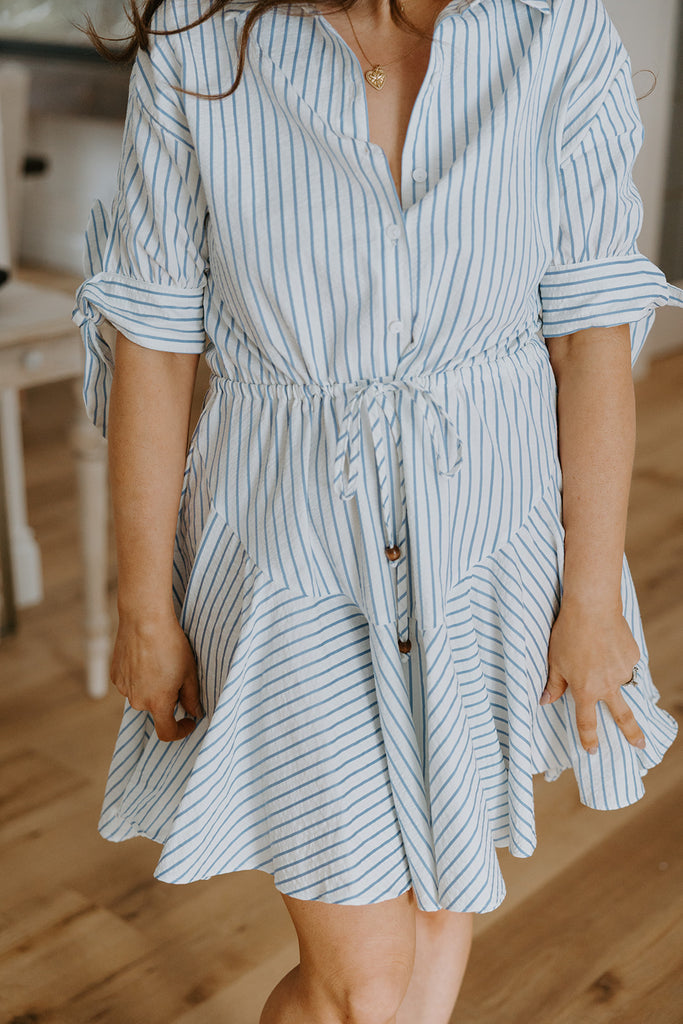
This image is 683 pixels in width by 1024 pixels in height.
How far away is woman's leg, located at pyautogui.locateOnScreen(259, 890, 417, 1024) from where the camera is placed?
87 cm

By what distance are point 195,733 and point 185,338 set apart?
327 millimetres

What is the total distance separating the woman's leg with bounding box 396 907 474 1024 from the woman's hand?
28 cm

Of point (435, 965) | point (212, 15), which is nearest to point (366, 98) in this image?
point (212, 15)

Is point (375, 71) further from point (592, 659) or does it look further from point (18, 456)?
point (18, 456)

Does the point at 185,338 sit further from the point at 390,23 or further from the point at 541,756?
the point at 541,756

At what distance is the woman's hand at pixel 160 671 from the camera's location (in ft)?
3.06

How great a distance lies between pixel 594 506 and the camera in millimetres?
917

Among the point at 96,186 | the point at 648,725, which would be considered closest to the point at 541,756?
the point at 648,725

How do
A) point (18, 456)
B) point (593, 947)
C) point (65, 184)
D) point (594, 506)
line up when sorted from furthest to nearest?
point (65, 184)
point (18, 456)
point (593, 947)
point (594, 506)

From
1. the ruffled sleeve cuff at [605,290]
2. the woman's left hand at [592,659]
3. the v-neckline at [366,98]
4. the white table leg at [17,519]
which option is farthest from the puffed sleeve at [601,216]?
the white table leg at [17,519]

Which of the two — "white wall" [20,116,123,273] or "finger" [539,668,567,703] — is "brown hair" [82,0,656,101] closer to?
"finger" [539,668,567,703]

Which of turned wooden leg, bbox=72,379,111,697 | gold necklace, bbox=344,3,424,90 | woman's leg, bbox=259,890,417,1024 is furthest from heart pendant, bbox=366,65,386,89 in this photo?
turned wooden leg, bbox=72,379,111,697

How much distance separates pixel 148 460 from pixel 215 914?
921mm

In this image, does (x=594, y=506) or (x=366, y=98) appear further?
(x=594, y=506)
